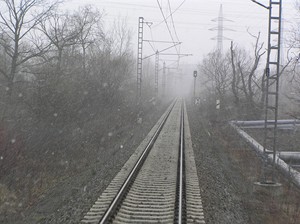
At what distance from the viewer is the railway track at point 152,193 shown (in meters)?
7.78

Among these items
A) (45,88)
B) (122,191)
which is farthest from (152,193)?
(45,88)

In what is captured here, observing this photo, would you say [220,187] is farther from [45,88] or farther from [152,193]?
[45,88]

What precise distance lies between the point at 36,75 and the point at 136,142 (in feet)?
24.1

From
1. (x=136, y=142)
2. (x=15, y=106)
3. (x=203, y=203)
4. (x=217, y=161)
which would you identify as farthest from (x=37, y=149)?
(x=203, y=203)

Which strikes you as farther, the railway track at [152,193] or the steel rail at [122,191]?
the railway track at [152,193]

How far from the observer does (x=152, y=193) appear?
9750mm

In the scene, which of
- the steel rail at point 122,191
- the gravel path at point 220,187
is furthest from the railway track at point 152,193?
the gravel path at point 220,187

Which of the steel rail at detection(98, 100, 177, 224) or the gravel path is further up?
the steel rail at detection(98, 100, 177, 224)

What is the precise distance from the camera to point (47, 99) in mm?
20641

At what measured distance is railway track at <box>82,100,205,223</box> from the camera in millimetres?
7782

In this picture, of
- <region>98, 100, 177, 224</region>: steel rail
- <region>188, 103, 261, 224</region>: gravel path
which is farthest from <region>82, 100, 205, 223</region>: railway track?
<region>188, 103, 261, 224</region>: gravel path

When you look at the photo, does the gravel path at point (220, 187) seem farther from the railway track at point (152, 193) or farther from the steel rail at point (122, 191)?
the steel rail at point (122, 191)

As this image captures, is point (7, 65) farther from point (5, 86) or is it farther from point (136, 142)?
point (136, 142)

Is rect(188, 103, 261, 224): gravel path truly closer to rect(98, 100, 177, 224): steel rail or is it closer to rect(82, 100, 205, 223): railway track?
rect(82, 100, 205, 223): railway track
